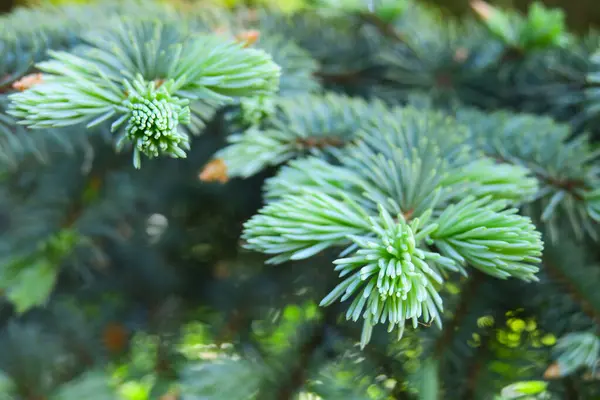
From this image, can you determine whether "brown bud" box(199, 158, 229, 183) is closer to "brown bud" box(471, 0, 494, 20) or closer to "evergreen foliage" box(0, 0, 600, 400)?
"evergreen foliage" box(0, 0, 600, 400)

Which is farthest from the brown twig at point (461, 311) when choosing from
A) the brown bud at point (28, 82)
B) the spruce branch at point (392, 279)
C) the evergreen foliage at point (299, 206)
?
the brown bud at point (28, 82)

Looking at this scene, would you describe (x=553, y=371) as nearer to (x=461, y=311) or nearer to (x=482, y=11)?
(x=461, y=311)

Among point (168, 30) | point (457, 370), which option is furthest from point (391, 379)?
point (168, 30)

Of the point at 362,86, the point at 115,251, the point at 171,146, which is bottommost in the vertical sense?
the point at 115,251

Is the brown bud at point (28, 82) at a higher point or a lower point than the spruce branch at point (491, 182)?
lower

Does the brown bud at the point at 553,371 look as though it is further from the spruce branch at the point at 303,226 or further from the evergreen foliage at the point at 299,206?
the spruce branch at the point at 303,226

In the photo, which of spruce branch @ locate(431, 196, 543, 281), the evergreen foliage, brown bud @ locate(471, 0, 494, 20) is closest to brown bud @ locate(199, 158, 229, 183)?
the evergreen foliage

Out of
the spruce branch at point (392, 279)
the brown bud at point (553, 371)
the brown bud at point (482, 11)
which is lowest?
the brown bud at point (553, 371)

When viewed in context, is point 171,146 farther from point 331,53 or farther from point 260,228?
point 331,53
